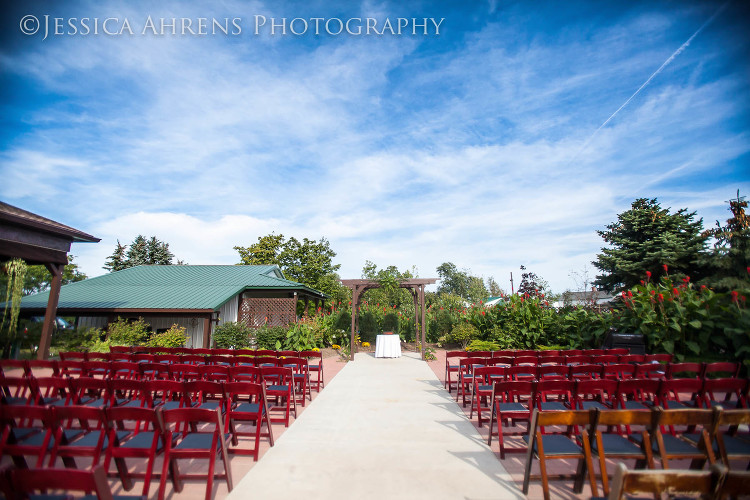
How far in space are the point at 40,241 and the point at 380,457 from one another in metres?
11.7

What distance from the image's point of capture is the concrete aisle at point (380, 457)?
3.19 m

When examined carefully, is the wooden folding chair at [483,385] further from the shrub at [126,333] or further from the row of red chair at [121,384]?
the shrub at [126,333]

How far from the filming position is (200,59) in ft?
30.2

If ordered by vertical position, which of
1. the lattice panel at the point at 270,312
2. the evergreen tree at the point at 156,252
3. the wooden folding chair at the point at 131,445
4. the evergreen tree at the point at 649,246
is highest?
the evergreen tree at the point at 156,252

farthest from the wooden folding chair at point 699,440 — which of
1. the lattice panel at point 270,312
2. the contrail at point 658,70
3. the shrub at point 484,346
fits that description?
the lattice panel at point 270,312

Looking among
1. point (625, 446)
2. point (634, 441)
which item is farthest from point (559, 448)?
point (634, 441)

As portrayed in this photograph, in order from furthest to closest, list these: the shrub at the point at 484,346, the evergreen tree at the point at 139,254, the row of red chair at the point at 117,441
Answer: the evergreen tree at the point at 139,254, the shrub at the point at 484,346, the row of red chair at the point at 117,441

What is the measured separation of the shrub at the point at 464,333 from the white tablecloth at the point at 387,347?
114 inches

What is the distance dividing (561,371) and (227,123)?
42.0ft

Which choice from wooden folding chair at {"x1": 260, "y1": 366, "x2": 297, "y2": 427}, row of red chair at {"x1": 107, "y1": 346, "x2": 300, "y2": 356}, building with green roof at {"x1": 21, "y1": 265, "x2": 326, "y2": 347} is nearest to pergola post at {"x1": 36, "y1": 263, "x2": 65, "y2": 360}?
building with green roof at {"x1": 21, "y1": 265, "x2": 326, "y2": 347}

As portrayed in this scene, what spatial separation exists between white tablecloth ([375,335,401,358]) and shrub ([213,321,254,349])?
494 centimetres

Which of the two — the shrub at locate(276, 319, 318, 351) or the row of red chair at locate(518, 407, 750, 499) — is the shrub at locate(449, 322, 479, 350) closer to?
the shrub at locate(276, 319, 318, 351)

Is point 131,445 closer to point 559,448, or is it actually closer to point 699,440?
point 559,448

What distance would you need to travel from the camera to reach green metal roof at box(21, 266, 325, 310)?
44.4 feet
